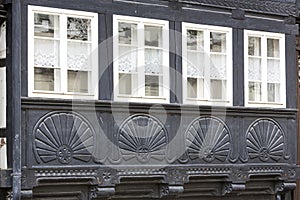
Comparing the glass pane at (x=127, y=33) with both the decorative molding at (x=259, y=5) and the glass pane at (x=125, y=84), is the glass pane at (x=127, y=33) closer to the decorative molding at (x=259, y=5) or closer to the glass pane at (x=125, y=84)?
the glass pane at (x=125, y=84)

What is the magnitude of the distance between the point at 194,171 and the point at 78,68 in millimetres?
2458

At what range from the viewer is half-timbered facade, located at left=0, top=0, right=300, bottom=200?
11492mm

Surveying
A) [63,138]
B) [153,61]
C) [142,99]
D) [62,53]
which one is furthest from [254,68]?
[63,138]

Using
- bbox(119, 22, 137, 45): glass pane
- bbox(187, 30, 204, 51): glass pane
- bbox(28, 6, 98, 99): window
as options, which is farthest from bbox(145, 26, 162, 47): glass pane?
bbox(28, 6, 98, 99): window

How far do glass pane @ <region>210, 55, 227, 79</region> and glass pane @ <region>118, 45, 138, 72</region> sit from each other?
1432mm

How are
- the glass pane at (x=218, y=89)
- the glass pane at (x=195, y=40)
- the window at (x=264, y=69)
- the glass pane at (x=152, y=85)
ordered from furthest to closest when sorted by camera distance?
the window at (x=264, y=69) → the glass pane at (x=218, y=89) → the glass pane at (x=195, y=40) → the glass pane at (x=152, y=85)

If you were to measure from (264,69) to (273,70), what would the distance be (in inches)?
10.3

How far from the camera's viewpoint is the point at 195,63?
13.2 meters

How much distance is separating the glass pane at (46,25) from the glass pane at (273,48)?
3990mm

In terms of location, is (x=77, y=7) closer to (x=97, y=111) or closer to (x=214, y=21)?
(x=97, y=111)

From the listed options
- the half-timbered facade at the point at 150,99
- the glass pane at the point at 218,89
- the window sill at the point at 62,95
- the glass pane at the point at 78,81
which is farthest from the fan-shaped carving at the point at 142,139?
the glass pane at the point at 218,89

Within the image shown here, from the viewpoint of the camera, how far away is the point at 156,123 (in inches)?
497

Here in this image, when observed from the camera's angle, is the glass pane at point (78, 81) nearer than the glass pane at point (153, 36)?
Yes

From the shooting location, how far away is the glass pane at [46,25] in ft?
38.2
